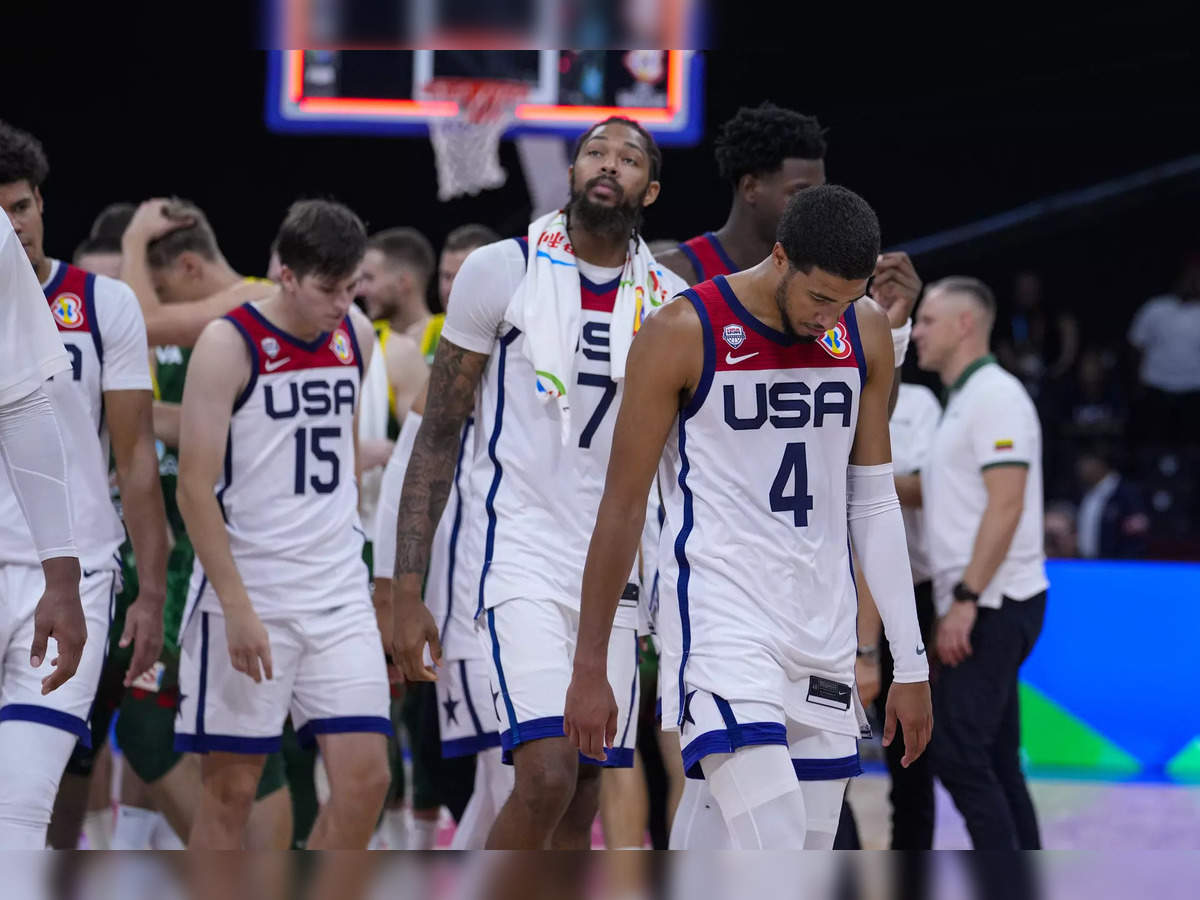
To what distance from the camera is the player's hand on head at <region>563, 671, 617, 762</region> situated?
11.2 ft

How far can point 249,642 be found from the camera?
452 cm

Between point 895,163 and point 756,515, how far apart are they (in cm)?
1169

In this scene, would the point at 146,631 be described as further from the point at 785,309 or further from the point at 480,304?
the point at 785,309

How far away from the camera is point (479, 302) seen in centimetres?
424

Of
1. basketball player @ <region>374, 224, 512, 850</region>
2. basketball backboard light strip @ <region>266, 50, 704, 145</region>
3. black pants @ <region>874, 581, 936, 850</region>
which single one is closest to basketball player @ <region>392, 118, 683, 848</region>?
basketball player @ <region>374, 224, 512, 850</region>

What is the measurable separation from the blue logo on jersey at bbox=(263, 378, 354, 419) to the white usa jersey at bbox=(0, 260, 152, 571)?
15.6 inches

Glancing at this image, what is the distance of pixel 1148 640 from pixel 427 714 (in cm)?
465

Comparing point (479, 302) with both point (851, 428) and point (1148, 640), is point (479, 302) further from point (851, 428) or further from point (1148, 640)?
point (1148, 640)

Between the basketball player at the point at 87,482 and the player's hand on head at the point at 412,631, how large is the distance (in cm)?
78

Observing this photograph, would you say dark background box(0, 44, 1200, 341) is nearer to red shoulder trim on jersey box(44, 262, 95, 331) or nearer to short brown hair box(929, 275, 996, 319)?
short brown hair box(929, 275, 996, 319)

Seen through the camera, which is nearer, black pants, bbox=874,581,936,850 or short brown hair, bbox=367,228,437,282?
black pants, bbox=874,581,936,850

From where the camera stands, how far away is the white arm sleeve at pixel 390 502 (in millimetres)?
4844

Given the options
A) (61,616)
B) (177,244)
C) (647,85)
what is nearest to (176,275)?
(177,244)

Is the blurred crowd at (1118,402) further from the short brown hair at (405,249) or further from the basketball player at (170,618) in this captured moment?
the basketball player at (170,618)
